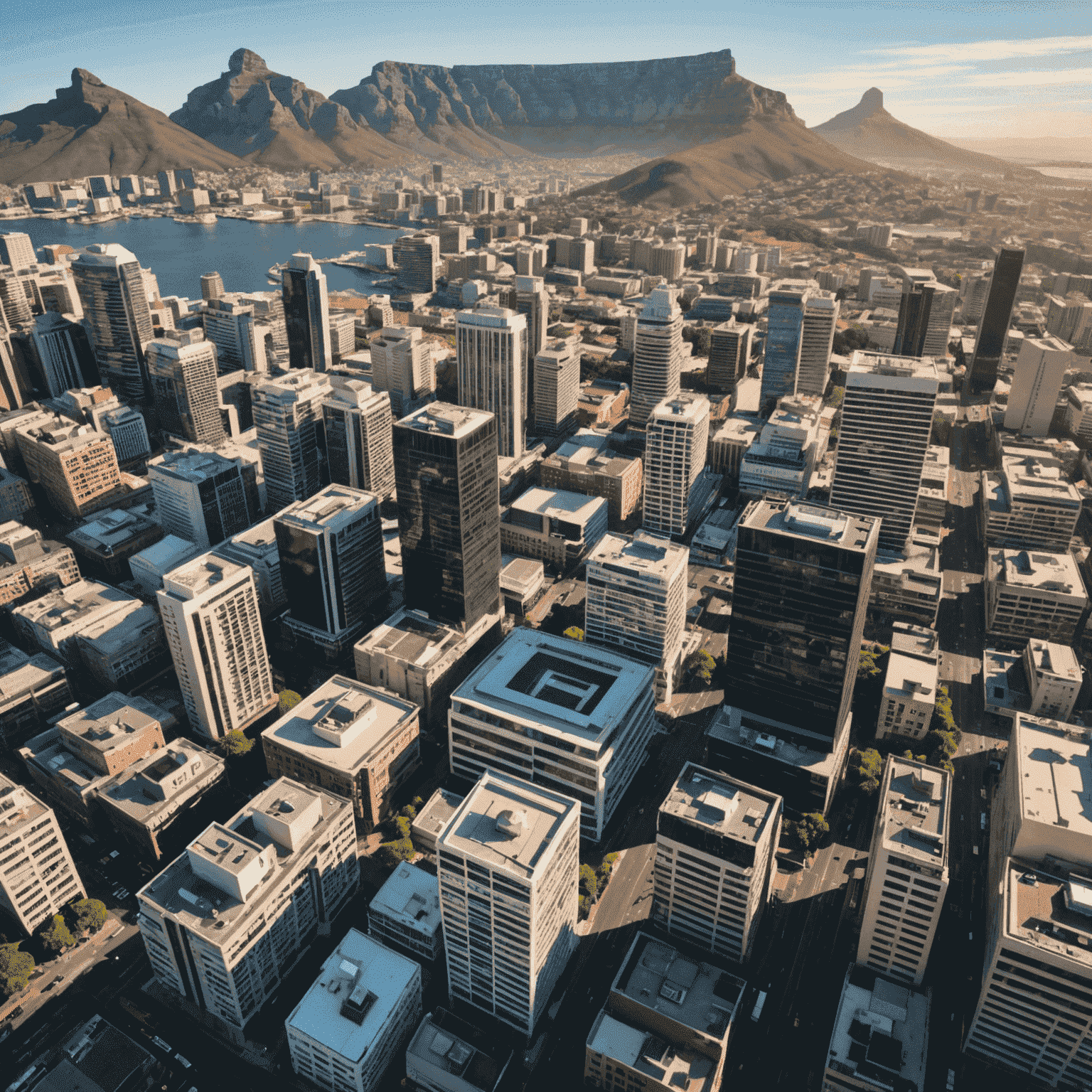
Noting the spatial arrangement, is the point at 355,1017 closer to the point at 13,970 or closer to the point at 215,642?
the point at 13,970

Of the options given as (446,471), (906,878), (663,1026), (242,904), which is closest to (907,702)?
(906,878)

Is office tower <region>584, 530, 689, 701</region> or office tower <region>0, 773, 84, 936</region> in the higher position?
office tower <region>584, 530, 689, 701</region>

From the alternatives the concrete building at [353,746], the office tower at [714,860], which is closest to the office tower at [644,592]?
the office tower at [714,860]

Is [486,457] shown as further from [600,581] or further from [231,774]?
[231,774]

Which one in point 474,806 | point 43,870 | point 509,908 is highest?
point 474,806

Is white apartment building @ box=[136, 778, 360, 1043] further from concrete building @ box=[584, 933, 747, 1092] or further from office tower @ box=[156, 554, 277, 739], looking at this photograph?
concrete building @ box=[584, 933, 747, 1092]

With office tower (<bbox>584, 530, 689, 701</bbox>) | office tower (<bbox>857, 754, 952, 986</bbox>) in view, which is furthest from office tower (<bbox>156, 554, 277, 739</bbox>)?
office tower (<bbox>857, 754, 952, 986</bbox>)

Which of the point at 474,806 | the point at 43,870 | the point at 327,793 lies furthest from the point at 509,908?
the point at 43,870

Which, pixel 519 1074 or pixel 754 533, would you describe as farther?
pixel 754 533
